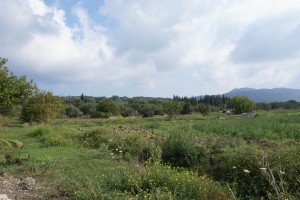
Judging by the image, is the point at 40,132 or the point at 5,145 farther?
the point at 40,132

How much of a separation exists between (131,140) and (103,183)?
5542 mm

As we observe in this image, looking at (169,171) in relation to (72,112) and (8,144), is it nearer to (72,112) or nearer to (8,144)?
(8,144)

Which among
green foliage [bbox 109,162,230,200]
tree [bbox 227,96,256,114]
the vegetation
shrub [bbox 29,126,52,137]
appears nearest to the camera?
green foliage [bbox 109,162,230,200]

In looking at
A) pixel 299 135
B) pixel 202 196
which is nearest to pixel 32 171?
pixel 202 196

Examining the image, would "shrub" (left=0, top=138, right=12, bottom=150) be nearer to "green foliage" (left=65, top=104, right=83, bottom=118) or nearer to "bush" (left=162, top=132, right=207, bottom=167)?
"bush" (left=162, top=132, right=207, bottom=167)

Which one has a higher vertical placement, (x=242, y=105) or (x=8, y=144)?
(x=242, y=105)

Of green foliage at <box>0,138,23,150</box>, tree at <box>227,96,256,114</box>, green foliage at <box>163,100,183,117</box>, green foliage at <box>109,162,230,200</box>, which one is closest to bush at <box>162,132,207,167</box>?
green foliage at <box>109,162,230,200</box>

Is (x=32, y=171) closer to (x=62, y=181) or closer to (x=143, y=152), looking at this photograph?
(x=62, y=181)

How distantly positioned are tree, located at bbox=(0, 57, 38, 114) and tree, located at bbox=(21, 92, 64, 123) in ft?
16.5

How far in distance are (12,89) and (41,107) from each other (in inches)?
283

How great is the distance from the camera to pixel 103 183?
21.6 feet

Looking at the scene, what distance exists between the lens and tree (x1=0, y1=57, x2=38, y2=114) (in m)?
22.6

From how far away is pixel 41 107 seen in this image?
100 feet

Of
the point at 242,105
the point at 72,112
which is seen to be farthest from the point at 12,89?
the point at 242,105
